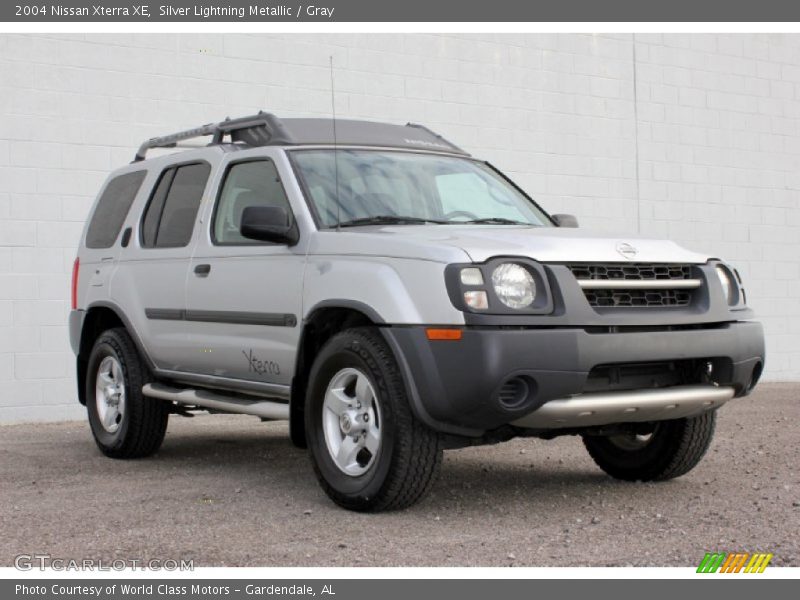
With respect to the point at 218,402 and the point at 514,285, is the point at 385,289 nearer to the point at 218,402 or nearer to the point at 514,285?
the point at 514,285

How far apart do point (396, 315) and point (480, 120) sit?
7.93 metres

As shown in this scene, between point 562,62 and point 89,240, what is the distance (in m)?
7.03

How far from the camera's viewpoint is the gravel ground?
16.4 feet

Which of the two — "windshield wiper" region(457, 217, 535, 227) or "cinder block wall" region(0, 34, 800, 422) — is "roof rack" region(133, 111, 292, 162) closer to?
"windshield wiper" region(457, 217, 535, 227)

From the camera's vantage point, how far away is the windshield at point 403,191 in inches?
256

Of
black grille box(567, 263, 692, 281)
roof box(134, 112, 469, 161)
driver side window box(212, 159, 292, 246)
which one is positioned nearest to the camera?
black grille box(567, 263, 692, 281)

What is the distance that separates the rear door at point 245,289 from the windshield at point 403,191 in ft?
0.73

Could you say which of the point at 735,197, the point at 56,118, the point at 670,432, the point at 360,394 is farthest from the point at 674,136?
the point at 360,394

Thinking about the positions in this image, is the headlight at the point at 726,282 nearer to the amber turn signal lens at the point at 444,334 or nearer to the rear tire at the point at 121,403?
the amber turn signal lens at the point at 444,334

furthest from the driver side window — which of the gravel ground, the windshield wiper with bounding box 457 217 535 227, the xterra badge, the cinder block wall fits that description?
the cinder block wall

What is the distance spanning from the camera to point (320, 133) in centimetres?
707

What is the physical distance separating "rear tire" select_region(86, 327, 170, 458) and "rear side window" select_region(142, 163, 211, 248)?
78 cm

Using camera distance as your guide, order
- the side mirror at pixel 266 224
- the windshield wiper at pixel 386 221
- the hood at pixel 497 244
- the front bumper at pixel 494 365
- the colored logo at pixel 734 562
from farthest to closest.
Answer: the windshield wiper at pixel 386 221 → the side mirror at pixel 266 224 → the hood at pixel 497 244 → the front bumper at pixel 494 365 → the colored logo at pixel 734 562

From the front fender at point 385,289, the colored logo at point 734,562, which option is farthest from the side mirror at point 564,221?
the colored logo at point 734,562
